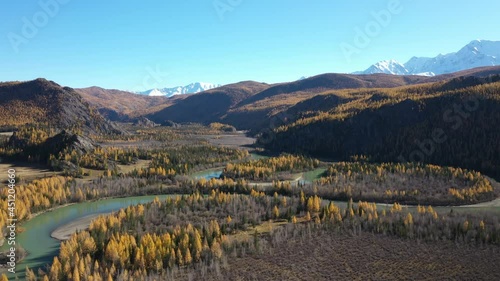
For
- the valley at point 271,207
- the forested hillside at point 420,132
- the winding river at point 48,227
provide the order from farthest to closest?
the forested hillside at point 420,132 < the winding river at point 48,227 < the valley at point 271,207

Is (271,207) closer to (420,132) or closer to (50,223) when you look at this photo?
(50,223)

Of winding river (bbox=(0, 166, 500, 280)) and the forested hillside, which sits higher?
the forested hillside

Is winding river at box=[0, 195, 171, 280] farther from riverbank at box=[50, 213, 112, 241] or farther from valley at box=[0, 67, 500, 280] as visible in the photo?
riverbank at box=[50, 213, 112, 241]

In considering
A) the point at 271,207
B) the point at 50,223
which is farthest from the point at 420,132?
the point at 50,223

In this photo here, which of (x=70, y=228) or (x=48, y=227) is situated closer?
(x=70, y=228)

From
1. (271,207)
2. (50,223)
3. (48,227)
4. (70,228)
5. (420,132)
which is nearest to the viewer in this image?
(70,228)

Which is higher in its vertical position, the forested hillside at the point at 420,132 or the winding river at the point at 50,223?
the forested hillside at the point at 420,132

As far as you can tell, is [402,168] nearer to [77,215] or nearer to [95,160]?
[77,215]

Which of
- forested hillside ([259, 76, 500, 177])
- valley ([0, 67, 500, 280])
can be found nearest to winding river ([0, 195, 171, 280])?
valley ([0, 67, 500, 280])

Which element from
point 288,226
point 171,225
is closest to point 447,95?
point 288,226

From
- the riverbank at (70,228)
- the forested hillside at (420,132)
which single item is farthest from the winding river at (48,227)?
the forested hillside at (420,132)

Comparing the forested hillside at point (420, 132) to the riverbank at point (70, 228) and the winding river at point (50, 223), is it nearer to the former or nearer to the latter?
the winding river at point (50, 223)

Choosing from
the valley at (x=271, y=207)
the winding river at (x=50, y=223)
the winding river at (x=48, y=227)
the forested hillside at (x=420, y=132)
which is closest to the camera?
the valley at (x=271, y=207)
